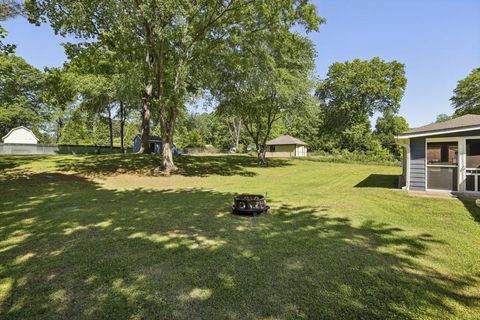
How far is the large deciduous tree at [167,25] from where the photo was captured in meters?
14.0

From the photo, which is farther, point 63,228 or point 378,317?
point 63,228

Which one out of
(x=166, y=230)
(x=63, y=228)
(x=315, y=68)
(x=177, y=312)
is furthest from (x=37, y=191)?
(x=315, y=68)

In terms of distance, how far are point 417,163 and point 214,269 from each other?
1009 centimetres

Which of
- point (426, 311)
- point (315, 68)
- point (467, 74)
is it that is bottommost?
point (426, 311)

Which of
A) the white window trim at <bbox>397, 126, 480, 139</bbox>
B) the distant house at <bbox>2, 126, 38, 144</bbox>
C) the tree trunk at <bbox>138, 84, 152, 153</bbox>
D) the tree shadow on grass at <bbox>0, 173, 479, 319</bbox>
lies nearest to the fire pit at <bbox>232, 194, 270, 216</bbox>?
the tree shadow on grass at <bbox>0, 173, 479, 319</bbox>

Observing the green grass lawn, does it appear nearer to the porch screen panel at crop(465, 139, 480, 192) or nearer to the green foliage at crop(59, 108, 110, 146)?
the porch screen panel at crop(465, 139, 480, 192)

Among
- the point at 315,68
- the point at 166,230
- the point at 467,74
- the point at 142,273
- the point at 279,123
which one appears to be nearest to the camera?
the point at 142,273

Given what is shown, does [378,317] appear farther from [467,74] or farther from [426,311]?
[467,74]

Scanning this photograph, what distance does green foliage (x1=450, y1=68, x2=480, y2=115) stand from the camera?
38531 millimetres

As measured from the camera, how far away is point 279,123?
185ft

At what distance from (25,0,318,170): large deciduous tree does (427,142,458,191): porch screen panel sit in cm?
1071

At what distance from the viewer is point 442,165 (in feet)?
34.3

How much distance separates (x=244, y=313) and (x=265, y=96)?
67.5 feet

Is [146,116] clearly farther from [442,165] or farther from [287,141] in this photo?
[287,141]
